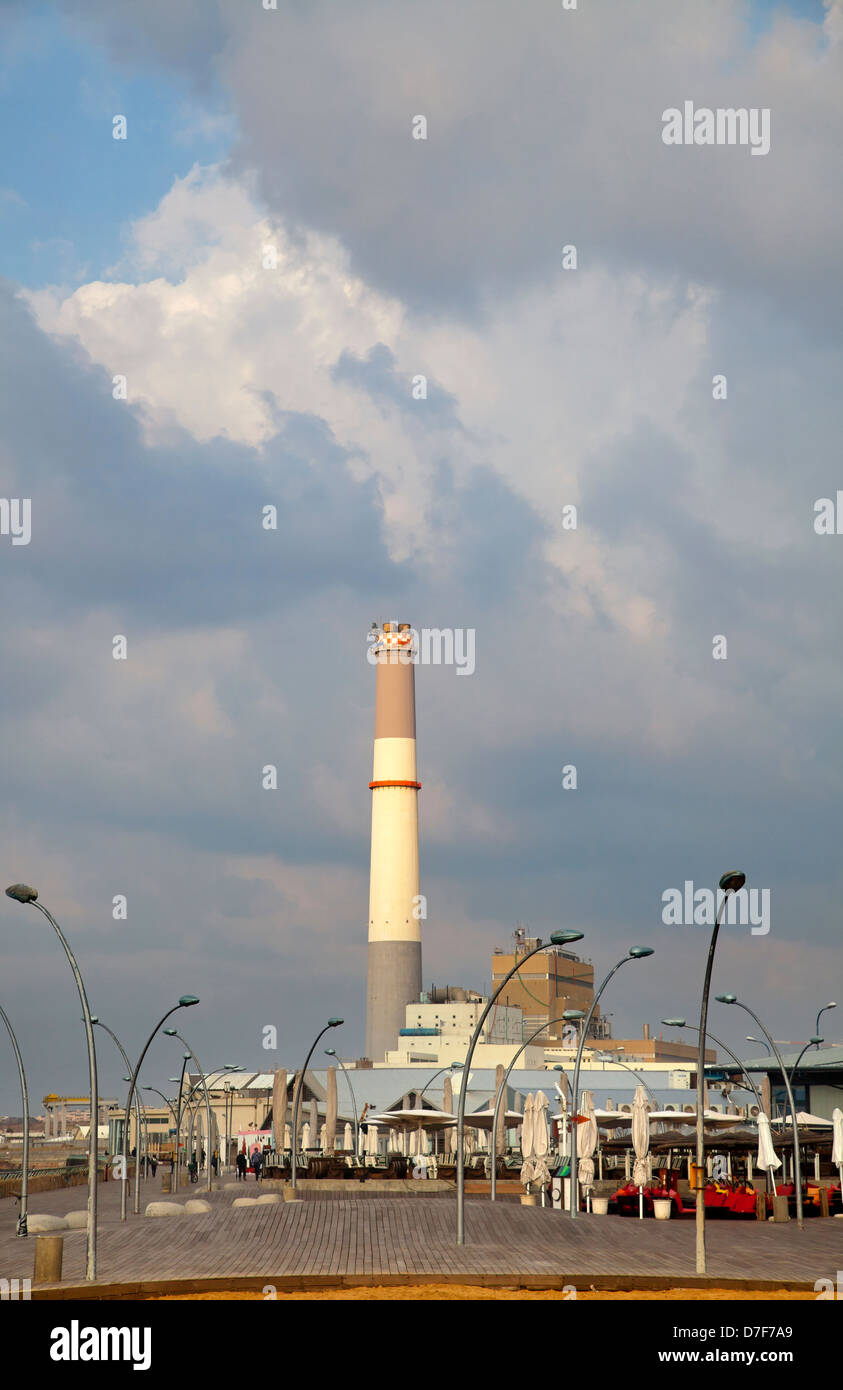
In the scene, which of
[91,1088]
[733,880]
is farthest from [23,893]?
[733,880]

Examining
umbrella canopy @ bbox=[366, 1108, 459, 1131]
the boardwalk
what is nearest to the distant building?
umbrella canopy @ bbox=[366, 1108, 459, 1131]

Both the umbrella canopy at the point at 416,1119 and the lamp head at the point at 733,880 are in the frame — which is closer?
the lamp head at the point at 733,880

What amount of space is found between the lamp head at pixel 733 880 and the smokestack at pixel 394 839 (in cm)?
7796

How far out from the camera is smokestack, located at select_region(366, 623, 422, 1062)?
102 m

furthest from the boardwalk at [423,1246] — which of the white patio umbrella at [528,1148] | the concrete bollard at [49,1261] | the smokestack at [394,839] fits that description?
the smokestack at [394,839]

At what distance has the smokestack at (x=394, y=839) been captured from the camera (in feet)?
336

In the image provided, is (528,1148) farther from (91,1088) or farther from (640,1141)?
(91,1088)

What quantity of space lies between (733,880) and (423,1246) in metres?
9.75

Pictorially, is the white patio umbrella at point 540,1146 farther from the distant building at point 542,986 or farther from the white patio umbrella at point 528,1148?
the distant building at point 542,986

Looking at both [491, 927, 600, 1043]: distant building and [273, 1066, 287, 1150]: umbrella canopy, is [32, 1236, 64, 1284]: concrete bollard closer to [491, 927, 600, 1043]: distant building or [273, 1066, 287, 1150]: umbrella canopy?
[273, 1066, 287, 1150]: umbrella canopy

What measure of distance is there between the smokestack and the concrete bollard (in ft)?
258

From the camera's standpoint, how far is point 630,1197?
40500 millimetres

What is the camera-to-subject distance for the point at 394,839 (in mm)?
102375

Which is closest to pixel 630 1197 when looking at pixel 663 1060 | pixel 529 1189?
pixel 529 1189
